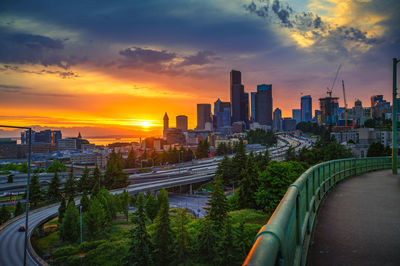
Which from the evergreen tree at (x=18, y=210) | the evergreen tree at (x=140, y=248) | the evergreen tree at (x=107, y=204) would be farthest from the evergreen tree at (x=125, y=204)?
the evergreen tree at (x=140, y=248)

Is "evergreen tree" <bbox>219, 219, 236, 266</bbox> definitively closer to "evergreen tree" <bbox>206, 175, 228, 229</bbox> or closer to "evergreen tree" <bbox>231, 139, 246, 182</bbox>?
"evergreen tree" <bbox>206, 175, 228, 229</bbox>

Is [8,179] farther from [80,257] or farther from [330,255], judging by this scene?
[330,255]

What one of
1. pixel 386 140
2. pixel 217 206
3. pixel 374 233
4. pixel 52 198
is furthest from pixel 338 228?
pixel 386 140

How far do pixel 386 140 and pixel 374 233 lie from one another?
378 ft

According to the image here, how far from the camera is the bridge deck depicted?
4641mm

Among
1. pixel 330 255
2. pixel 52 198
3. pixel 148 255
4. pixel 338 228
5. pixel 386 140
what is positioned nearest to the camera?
pixel 330 255

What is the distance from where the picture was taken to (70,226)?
105 ft

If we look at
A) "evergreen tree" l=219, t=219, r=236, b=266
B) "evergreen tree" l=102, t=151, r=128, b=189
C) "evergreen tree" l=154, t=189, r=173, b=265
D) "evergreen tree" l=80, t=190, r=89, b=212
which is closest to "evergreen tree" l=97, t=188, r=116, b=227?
"evergreen tree" l=80, t=190, r=89, b=212

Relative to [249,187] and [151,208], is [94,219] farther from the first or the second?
[249,187]

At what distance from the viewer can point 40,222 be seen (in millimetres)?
35125

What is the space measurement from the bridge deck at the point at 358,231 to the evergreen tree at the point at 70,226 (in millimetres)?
30138

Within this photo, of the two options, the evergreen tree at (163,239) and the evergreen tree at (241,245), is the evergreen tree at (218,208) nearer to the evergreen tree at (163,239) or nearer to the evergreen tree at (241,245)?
the evergreen tree at (163,239)

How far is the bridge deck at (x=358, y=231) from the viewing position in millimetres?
4641

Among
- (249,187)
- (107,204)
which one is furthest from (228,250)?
(107,204)
